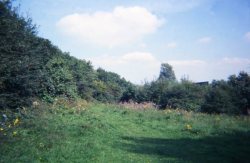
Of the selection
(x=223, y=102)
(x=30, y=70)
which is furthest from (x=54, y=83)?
(x=223, y=102)

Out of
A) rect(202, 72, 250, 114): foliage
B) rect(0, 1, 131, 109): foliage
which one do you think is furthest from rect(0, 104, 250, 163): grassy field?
rect(202, 72, 250, 114): foliage

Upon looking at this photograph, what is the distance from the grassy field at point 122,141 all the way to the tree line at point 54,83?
2.10 m

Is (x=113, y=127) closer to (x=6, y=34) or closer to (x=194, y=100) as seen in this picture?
(x=6, y=34)

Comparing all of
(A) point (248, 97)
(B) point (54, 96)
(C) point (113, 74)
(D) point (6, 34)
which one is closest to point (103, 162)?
(D) point (6, 34)

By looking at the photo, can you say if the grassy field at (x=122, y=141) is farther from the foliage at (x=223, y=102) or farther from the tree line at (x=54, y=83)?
the foliage at (x=223, y=102)

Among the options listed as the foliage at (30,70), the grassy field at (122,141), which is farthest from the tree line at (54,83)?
the grassy field at (122,141)

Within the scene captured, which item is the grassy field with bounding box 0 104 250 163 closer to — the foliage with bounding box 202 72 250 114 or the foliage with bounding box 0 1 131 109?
the foliage with bounding box 0 1 131 109

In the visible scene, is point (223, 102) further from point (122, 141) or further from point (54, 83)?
point (54, 83)

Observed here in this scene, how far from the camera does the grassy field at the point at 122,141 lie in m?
9.49

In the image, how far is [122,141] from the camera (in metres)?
12.4

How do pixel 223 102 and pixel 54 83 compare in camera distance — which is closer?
pixel 54 83

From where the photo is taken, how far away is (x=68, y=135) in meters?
12.2

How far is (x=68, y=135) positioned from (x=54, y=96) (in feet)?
39.6

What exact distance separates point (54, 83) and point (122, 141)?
13428 millimetres
